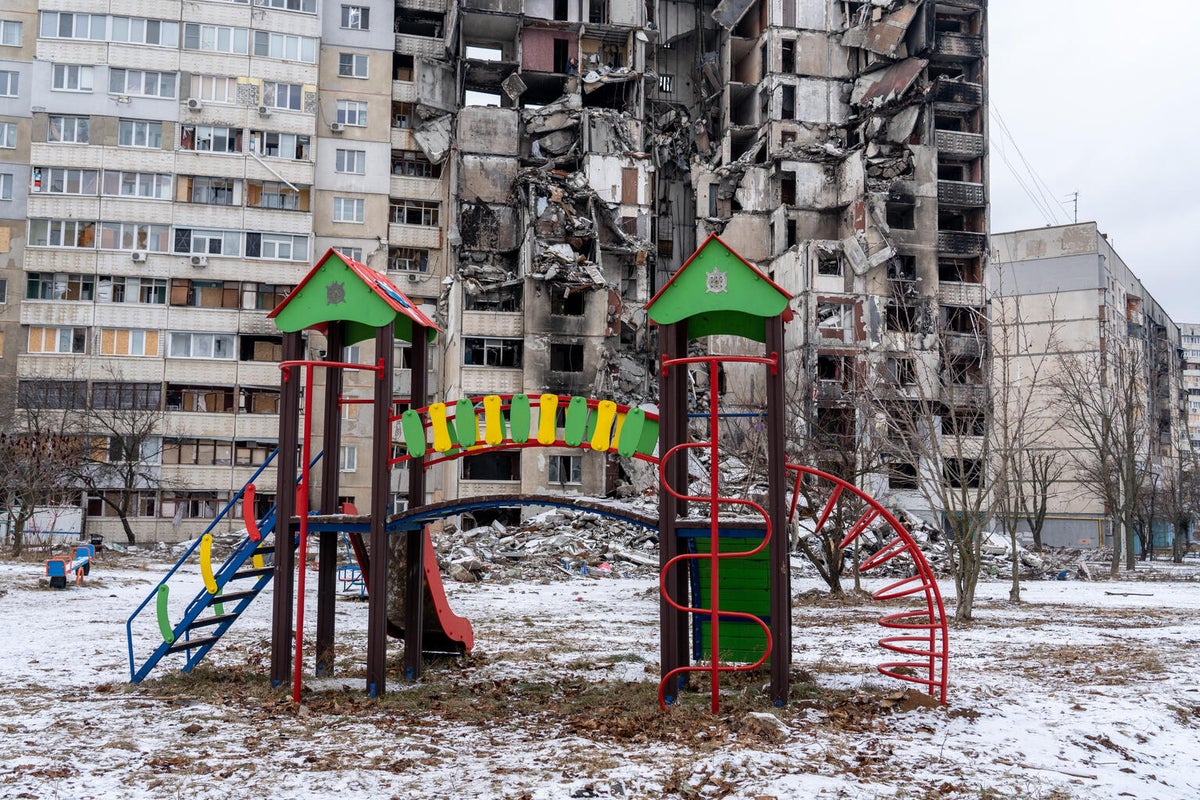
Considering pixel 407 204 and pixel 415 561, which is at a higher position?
pixel 407 204

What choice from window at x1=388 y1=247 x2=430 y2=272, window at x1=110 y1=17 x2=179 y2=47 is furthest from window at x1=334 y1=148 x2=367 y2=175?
window at x1=110 y1=17 x2=179 y2=47

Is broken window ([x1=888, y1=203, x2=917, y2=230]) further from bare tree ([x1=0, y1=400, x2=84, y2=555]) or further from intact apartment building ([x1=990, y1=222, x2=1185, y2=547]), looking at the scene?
bare tree ([x1=0, y1=400, x2=84, y2=555])

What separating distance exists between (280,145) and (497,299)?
15399 millimetres

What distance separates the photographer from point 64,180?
5178cm

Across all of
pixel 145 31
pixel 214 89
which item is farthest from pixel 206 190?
pixel 145 31

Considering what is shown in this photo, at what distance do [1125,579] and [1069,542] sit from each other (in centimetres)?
2814

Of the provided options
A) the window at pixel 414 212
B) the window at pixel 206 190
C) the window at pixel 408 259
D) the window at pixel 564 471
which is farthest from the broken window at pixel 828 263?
the window at pixel 206 190

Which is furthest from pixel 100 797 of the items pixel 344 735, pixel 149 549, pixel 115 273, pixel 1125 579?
pixel 115 273

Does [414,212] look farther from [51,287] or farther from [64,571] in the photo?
[64,571]

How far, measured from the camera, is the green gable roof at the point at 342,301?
11938 millimetres

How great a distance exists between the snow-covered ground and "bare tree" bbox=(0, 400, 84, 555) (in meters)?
20.7

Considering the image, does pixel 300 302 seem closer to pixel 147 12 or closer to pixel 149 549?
pixel 149 549

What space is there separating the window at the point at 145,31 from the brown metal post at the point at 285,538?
4815 centimetres

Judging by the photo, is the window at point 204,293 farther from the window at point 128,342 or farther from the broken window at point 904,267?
the broken window at point 904,267
